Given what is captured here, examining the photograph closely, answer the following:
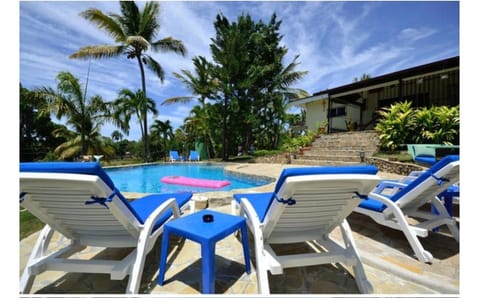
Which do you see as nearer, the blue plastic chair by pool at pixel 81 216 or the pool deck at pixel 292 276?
the blue plastic chair by pool at pixel 81 216

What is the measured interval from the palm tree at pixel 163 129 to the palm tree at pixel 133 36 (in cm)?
492

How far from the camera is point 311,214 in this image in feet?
5.53

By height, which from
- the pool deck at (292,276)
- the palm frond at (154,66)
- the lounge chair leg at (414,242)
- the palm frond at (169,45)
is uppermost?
the palm frond at (169,45)

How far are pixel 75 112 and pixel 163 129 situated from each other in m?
7.32

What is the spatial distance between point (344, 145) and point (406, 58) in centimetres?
566

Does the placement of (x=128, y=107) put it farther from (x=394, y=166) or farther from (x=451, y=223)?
(x=451, y=223)

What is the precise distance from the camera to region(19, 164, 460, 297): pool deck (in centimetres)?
166

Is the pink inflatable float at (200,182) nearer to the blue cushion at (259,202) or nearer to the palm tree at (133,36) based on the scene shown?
the blue cushion at (259,202)

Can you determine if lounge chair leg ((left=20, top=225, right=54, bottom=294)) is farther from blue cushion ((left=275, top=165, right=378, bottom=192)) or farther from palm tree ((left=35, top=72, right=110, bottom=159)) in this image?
palm tree ((left=35, top=72, right=110, bottom=159))

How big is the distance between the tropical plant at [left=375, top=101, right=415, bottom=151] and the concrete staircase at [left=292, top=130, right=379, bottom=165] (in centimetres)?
77

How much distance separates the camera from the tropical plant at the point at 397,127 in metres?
8.12

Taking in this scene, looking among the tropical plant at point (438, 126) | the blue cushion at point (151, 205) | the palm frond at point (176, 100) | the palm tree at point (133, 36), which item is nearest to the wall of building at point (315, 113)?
the tropical plant at point (438, 126)

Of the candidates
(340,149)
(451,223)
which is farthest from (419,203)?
(340,149)
